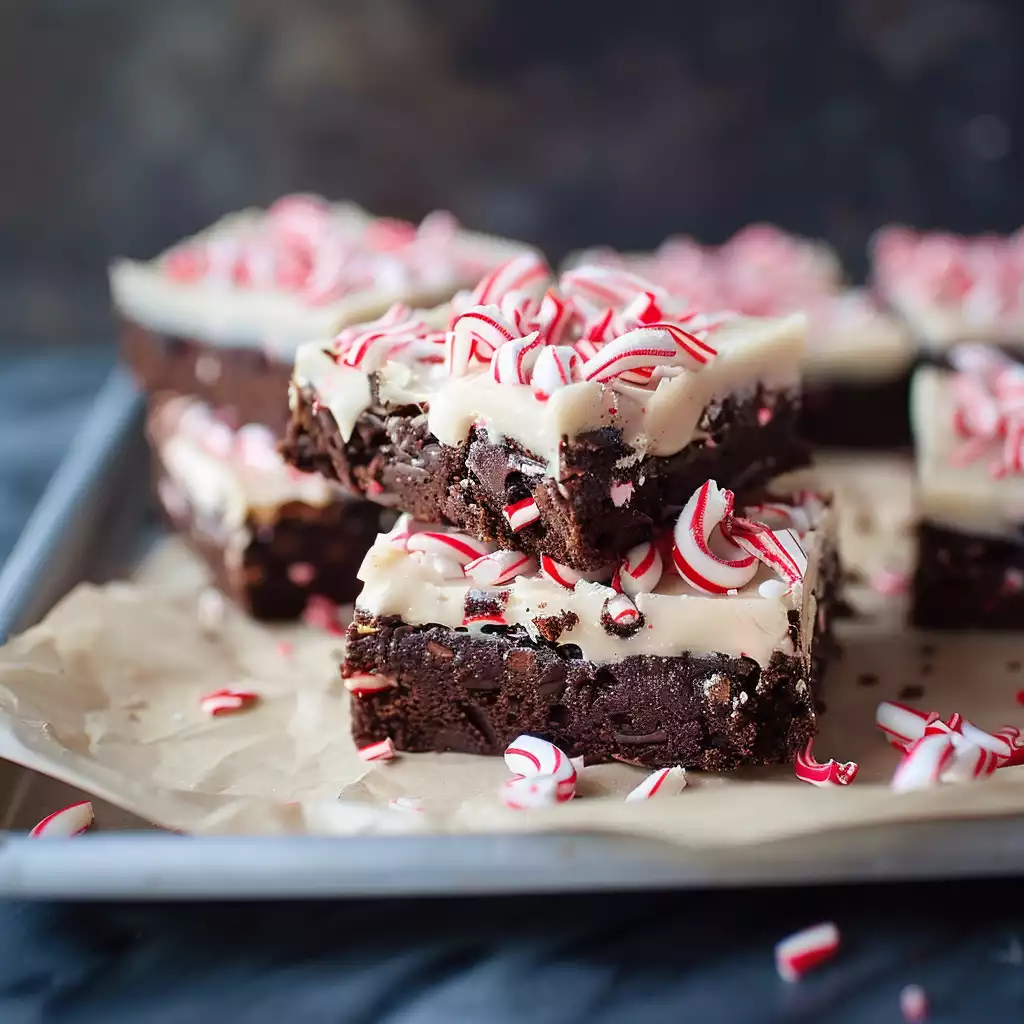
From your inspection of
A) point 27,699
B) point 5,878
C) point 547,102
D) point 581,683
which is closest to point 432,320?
point 581,683

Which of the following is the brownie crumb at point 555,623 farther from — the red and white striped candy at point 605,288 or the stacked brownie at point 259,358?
the stacked brownie at point 259,358

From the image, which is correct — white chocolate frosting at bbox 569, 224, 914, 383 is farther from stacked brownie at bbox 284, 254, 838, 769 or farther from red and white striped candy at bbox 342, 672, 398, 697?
red and white striped candy at bbox 342, 672, 398, 697

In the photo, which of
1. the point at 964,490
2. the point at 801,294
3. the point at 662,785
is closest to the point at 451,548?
the point at 662,785

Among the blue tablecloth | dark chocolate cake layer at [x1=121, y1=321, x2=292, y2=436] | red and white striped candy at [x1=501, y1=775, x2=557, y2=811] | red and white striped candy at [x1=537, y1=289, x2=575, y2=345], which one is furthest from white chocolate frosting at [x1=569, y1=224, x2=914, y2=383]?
the blue tablecloth

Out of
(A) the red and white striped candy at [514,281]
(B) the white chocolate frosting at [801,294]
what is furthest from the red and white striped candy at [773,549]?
(B) the white chocolate frosting at [801,294]

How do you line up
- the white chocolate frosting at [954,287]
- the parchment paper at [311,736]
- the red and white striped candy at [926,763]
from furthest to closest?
1. the white chocolate frosting at [954,287]
2. the red and white striped candy at [926,763]
3. the parchment paper at [311,736]

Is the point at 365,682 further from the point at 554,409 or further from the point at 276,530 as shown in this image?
the point at 276,530

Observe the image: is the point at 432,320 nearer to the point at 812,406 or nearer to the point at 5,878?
the point at 5,878
